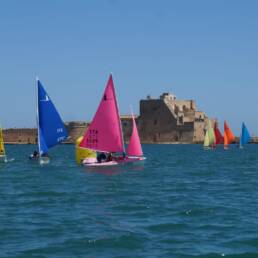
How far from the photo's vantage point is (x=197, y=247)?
12.4 meters

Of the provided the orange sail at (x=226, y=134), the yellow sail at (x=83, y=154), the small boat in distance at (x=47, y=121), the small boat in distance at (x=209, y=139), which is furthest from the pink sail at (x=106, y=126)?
the orange sail at (x=226, y=134)

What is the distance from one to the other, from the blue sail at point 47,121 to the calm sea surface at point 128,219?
9.83 metres

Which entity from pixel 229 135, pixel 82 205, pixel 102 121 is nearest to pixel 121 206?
pixel 82 205

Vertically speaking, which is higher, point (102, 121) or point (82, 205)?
point (102, 121)

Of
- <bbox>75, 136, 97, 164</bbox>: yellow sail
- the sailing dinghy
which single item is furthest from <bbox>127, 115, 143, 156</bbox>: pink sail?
the sailing dinghy

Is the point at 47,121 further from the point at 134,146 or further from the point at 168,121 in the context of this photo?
the point at 168,121

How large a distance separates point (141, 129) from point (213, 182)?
89.7 m

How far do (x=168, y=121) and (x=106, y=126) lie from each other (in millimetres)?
77085

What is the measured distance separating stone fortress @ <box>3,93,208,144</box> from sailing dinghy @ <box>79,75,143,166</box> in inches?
2979

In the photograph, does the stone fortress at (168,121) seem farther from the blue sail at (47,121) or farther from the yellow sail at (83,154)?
the blue sail at (47,121)

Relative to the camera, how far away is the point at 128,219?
1561 centimetres

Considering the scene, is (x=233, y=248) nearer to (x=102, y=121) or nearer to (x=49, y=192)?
(x=49, y=192)

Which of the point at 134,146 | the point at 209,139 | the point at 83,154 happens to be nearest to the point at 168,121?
the point at 209,139

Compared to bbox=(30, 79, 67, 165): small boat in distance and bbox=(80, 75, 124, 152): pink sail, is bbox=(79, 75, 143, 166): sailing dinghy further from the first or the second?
bbox=(30, 79, 67, 165): small boat in distance
